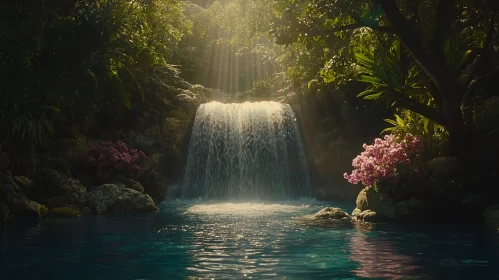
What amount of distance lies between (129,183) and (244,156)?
7047 millimetres

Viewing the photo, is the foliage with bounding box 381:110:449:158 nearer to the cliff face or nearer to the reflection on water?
the reflection on water

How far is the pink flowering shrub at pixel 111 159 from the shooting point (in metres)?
22.6

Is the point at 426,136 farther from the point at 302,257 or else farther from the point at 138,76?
the point at 138,76

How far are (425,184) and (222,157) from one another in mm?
13136

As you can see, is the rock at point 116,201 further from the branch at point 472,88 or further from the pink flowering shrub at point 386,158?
the branch at point 472,88

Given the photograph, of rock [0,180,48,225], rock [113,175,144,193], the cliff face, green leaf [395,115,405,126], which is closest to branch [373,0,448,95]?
green leaf [395,115,405,126]

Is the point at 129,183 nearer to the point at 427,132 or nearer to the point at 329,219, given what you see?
the point at 329,219

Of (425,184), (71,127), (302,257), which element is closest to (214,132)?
(71,127)

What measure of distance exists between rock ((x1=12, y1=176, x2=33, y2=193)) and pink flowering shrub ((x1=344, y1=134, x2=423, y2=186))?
423 inches

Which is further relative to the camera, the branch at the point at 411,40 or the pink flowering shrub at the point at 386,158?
the pink flowering shrub at the point at 386,158

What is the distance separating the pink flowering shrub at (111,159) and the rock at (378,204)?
1048cm

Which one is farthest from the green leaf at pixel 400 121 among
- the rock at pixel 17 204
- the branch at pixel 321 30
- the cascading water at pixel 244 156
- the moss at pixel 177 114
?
the moss at pixel 177 114

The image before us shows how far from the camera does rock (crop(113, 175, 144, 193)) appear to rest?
21.8 m

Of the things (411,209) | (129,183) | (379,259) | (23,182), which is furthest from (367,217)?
(23,182)
